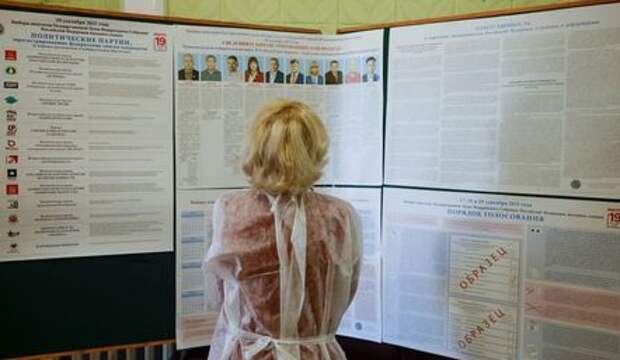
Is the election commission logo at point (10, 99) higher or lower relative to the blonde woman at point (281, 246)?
higher

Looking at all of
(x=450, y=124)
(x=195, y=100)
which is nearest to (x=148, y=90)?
(x=195, y=100)

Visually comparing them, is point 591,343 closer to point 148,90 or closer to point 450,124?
point 450,124

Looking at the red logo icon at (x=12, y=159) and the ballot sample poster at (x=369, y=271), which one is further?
the ballot sample poster at (x=369, y=271)

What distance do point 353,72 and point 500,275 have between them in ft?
2.80

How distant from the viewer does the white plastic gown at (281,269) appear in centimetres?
133

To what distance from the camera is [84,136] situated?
166 cm

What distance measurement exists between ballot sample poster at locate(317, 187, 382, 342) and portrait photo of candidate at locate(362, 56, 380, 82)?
0.39 m

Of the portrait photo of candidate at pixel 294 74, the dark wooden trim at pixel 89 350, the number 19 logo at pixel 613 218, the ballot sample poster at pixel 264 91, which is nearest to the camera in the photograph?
the number 19 logo at pixel 613 218

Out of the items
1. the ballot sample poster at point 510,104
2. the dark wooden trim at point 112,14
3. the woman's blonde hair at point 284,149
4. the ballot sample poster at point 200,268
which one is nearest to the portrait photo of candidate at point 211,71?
the dark wooden trim at point 112,14

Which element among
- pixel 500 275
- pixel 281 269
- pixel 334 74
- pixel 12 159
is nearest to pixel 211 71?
pixel 334 74

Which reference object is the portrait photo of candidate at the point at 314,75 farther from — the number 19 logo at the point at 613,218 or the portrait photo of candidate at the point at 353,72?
the number 19 logo at the point at 613,218

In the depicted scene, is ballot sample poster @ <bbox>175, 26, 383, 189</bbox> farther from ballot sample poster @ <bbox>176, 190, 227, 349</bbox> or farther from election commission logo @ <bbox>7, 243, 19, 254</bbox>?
election commission logo @ <bbox>7, 243, 19, 254</bbox>

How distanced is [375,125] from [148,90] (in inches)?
30.7

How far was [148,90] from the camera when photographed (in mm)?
1722
